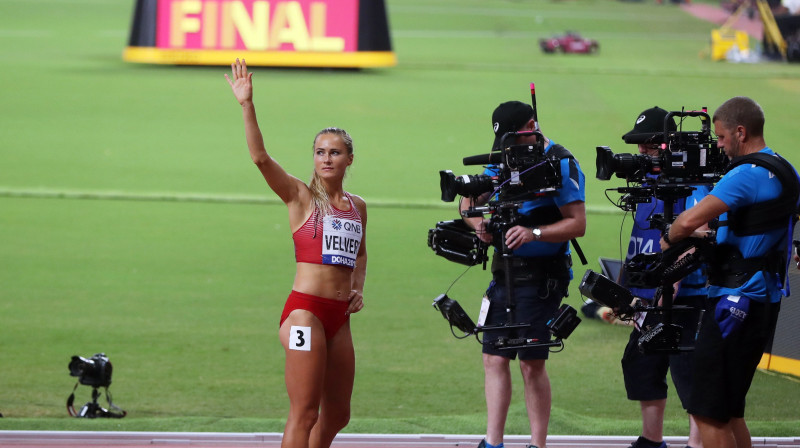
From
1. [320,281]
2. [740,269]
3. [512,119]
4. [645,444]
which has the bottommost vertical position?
[645,444]

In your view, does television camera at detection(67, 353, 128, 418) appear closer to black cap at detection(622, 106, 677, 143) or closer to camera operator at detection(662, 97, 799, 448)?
black cap at detection(622, 106, 677, 143)

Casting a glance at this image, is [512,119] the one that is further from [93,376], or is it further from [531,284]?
[93,376]

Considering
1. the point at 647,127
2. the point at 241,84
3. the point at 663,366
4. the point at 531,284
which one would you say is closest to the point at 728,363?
the point at 663,366

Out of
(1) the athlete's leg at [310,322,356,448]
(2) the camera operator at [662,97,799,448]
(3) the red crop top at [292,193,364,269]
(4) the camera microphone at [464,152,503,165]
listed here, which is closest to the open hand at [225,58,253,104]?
(3) the red crop top at [292,193,364,269]

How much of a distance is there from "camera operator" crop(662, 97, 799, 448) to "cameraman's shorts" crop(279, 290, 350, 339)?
1.53m

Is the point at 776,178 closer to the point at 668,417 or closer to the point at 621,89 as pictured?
the point at 668,417

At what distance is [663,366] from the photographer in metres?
5.91

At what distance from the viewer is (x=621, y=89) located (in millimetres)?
23672

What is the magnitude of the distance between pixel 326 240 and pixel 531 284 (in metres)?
1.26

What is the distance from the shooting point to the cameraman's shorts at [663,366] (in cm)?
586

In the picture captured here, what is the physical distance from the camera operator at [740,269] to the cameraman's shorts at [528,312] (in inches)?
36.0

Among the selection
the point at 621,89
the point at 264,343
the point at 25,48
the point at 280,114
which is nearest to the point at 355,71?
the point at 280,114

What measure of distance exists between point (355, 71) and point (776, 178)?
19.2 meters

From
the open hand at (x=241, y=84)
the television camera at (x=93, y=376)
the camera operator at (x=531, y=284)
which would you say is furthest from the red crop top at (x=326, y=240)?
the television camera at (x=93, y=376)
